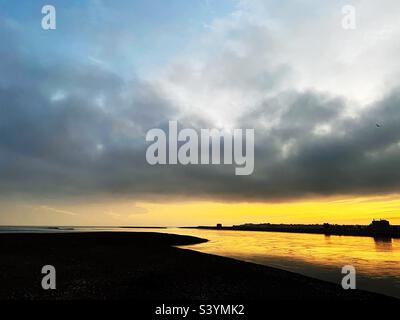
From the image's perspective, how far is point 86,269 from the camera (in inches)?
888

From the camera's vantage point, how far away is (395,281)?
2180 centimetres
